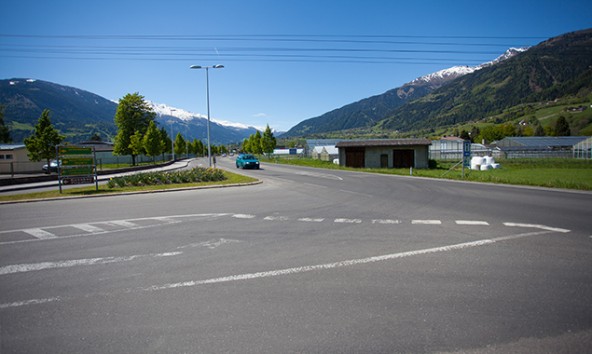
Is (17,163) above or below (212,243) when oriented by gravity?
above

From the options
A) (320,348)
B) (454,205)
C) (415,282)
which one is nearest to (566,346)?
(415,282)

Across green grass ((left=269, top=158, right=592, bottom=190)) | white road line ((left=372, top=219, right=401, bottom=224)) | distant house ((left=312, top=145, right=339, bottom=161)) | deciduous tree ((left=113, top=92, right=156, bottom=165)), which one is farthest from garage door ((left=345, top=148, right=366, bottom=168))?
white road line ((left=372, top=219, right=401, bottom=224))

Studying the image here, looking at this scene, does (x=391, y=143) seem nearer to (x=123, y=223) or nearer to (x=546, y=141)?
(x=123, y=223)

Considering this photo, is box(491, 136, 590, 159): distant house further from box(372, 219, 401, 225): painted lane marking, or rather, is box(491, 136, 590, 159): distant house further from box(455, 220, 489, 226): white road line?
box(372, 219, 401, 225): painted lane marking

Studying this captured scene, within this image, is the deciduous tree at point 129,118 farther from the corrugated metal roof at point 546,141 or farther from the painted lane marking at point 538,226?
the corrugated metal roof at point 546,141

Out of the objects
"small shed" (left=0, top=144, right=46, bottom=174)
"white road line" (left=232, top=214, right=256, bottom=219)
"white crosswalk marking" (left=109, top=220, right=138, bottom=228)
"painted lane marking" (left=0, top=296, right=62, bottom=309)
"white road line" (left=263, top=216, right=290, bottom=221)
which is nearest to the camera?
"painted lane marking" (left=0, top=296, right=62, bottom=309)

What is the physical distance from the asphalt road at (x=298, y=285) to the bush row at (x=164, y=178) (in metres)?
10.3

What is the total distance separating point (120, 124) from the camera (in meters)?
57.6

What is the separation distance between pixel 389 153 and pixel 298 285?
44975 mm

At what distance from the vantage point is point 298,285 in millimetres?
4414

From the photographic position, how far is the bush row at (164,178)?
736 inches

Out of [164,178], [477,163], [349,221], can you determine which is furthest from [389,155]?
[349,221]

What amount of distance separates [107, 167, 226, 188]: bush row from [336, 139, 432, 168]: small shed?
1175 inches

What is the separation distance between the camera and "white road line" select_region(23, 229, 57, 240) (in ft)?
24.0
